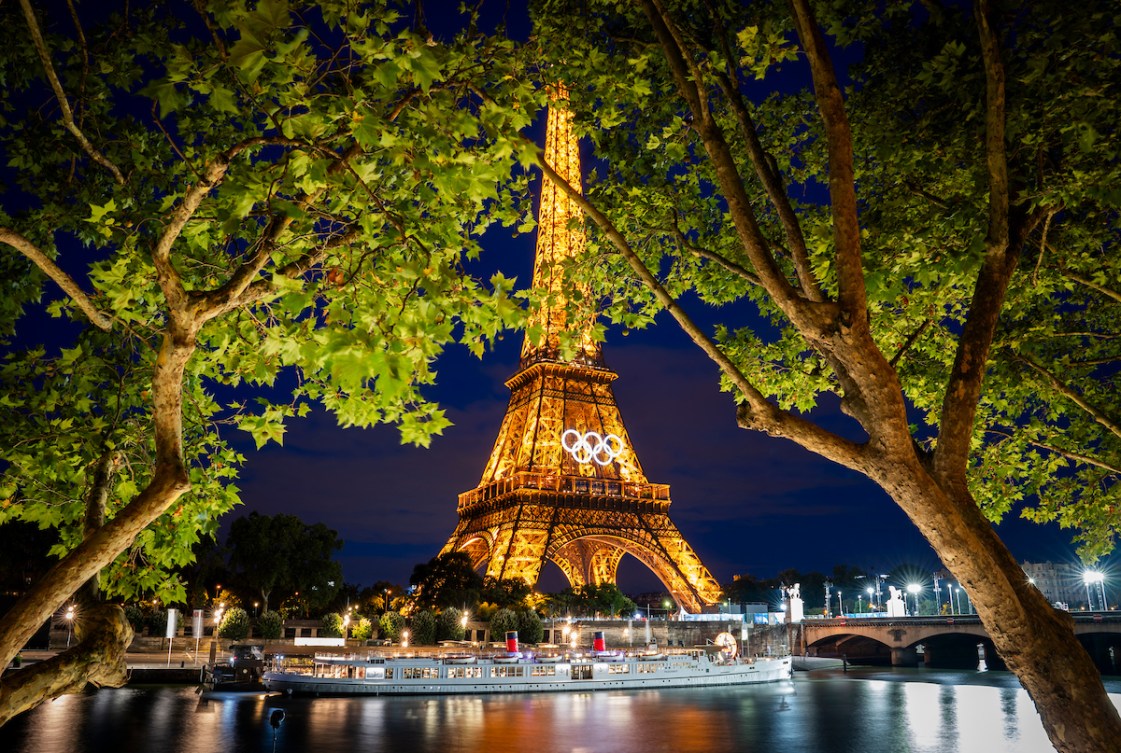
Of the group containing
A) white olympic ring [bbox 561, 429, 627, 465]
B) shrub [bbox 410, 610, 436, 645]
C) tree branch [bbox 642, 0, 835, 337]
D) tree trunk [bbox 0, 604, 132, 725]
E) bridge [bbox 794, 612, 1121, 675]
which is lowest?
bridge [bbox 794, 612, 1121, 675]

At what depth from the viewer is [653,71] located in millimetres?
8906

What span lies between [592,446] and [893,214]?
181 ft

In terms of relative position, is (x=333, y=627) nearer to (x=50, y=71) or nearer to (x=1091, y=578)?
(x=1091, y=578)

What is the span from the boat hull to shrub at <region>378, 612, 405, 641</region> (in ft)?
42.0

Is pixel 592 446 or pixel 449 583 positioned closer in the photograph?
pixel 449 583

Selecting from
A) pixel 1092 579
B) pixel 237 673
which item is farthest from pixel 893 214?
pixel 1092 579

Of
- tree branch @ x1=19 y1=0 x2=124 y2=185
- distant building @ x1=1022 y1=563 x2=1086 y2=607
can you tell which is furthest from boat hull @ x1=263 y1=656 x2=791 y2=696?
distant building @ x1=1022 y1=563 x2=1086 y2=607

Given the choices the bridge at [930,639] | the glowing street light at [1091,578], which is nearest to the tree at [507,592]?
the bridge at [930,639]

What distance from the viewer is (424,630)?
177 ft

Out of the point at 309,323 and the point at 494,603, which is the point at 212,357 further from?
the point at 494,603

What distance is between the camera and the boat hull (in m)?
42.6

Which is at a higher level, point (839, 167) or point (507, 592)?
point (839, 167)

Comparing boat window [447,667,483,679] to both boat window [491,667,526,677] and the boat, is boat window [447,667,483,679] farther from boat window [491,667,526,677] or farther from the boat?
the boat

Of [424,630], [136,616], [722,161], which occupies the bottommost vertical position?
[424,630]
